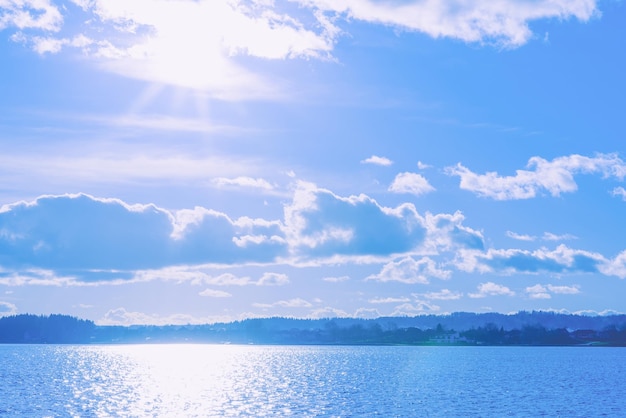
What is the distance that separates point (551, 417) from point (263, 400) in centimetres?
5245

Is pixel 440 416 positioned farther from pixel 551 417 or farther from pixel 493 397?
pixel 493 397

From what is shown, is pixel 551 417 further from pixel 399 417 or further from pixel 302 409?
pixel 302 409

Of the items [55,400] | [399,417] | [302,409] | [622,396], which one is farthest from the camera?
[622,396]

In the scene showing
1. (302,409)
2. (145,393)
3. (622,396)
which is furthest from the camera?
(145,393)

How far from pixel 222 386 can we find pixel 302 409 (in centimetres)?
7111

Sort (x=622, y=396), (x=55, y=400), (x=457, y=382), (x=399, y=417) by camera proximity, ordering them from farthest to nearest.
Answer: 1. (x=457, y=382)
2. (x=622, y=396)
3. (x=55, y=400)
4. (x=399, y=417)

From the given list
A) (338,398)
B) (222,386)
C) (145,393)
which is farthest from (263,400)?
(222,386)

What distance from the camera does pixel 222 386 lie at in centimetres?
19875

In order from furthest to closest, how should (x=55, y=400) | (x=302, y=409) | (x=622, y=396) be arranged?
(x=622, y=396)
(x=55, y=400)
(x=302, y=409)

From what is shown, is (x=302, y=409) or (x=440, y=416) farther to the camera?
(x=302, y=409)

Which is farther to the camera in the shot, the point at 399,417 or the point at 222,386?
the point at 222,386

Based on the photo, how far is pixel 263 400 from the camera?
490ft

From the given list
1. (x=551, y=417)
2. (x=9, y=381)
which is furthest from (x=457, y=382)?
(x=9, y=381)

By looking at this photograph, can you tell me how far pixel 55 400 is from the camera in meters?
146
